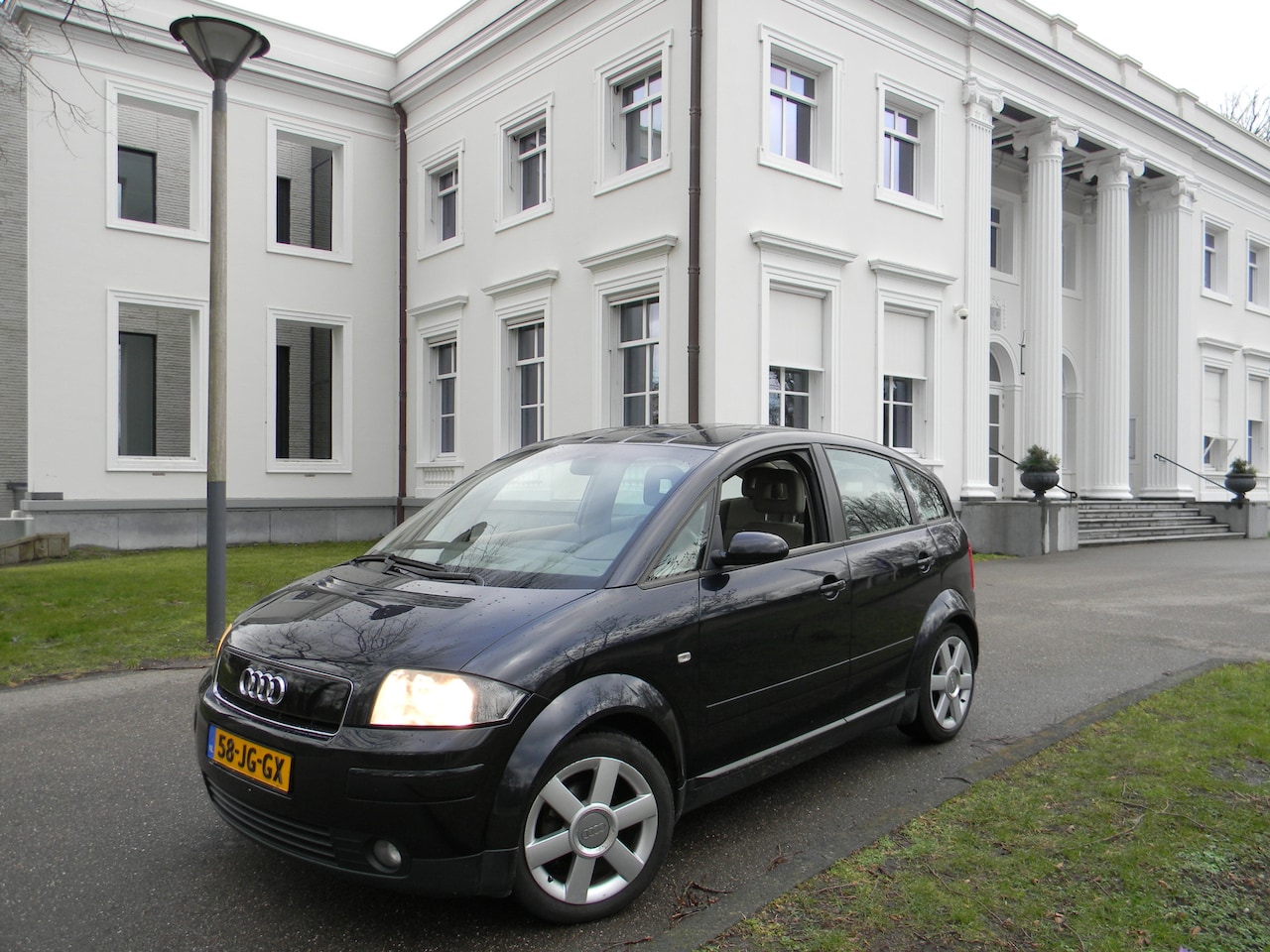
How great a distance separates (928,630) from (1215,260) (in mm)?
25517

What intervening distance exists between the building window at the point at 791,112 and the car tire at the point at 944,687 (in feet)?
35.3

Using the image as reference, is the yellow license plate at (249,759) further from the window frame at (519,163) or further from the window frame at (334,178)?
the window frame at (334,178)

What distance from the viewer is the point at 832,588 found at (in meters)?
4.28

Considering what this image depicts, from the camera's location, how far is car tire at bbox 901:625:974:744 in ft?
16.3

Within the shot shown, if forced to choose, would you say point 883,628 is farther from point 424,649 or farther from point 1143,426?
point 1143,426

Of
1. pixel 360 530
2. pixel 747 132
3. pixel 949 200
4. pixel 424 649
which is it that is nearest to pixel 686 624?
pixel 424 649

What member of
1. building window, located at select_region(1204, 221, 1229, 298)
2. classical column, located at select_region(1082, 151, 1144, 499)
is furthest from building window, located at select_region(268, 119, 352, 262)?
building window, located at select_region(1204, 221, 1229, 298)

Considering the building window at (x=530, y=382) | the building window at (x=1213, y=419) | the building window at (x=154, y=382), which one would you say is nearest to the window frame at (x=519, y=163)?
the building window at (x=530, y=382)

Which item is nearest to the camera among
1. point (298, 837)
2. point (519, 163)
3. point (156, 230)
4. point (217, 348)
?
point (298, 837)

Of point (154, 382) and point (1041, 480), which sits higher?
point (154, 382)

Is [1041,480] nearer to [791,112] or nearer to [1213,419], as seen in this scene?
[791,112]

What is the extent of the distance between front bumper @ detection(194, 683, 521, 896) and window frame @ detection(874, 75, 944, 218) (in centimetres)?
1456

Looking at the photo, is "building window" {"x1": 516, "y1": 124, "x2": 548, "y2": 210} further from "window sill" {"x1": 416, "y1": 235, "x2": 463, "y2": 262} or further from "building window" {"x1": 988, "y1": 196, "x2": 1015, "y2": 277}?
"building window" {"x1": 988, "y1": 196, "x2": 1015, "y2": 277}

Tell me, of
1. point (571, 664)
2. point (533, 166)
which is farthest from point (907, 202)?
point (571, 664)
